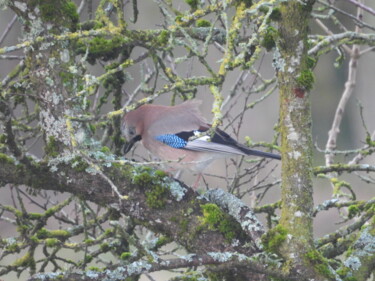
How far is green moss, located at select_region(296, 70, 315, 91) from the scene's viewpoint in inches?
148

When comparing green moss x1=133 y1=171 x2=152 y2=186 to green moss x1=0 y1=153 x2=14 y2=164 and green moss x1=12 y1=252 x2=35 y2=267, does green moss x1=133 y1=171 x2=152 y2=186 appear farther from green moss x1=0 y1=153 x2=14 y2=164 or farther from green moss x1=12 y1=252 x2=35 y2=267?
green moss x1=12 y1=252 x2=35 y2=267

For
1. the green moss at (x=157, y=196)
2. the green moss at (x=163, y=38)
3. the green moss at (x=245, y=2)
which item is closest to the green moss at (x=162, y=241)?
the green moss at (x=157, y=196)

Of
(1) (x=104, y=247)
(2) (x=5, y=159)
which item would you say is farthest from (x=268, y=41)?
(1) (x=104, y=247)

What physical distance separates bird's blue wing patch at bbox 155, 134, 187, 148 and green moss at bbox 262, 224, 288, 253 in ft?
7.02

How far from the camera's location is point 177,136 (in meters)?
5.75

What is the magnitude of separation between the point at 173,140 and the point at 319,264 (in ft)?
7.76

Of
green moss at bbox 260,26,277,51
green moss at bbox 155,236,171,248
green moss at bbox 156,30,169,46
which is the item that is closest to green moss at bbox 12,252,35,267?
green moss at bbox 155,236,171,248

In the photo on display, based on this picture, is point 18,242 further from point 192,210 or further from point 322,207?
point 322,207

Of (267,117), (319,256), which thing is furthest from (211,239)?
(267,117)

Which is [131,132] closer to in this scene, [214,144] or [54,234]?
[214,144]

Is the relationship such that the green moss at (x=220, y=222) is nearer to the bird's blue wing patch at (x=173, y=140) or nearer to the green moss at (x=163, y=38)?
the green moss at (x=163, y=38)

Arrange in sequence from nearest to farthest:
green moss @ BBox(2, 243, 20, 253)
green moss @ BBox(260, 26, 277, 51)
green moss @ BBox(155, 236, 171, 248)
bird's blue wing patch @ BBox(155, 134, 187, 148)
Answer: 1. green moss @ BBox(260, 26, 277, 51)
2. green moss @ BBox(155, 236, 171, 248)
3. green moss @ BBox(2, 243, 20, 253)
4. bird's blue wing patch @ BBox(155, 134, 187, 148)

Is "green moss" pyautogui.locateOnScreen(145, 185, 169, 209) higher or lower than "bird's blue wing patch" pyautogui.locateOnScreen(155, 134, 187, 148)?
lower

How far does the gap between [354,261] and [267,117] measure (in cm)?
1774
